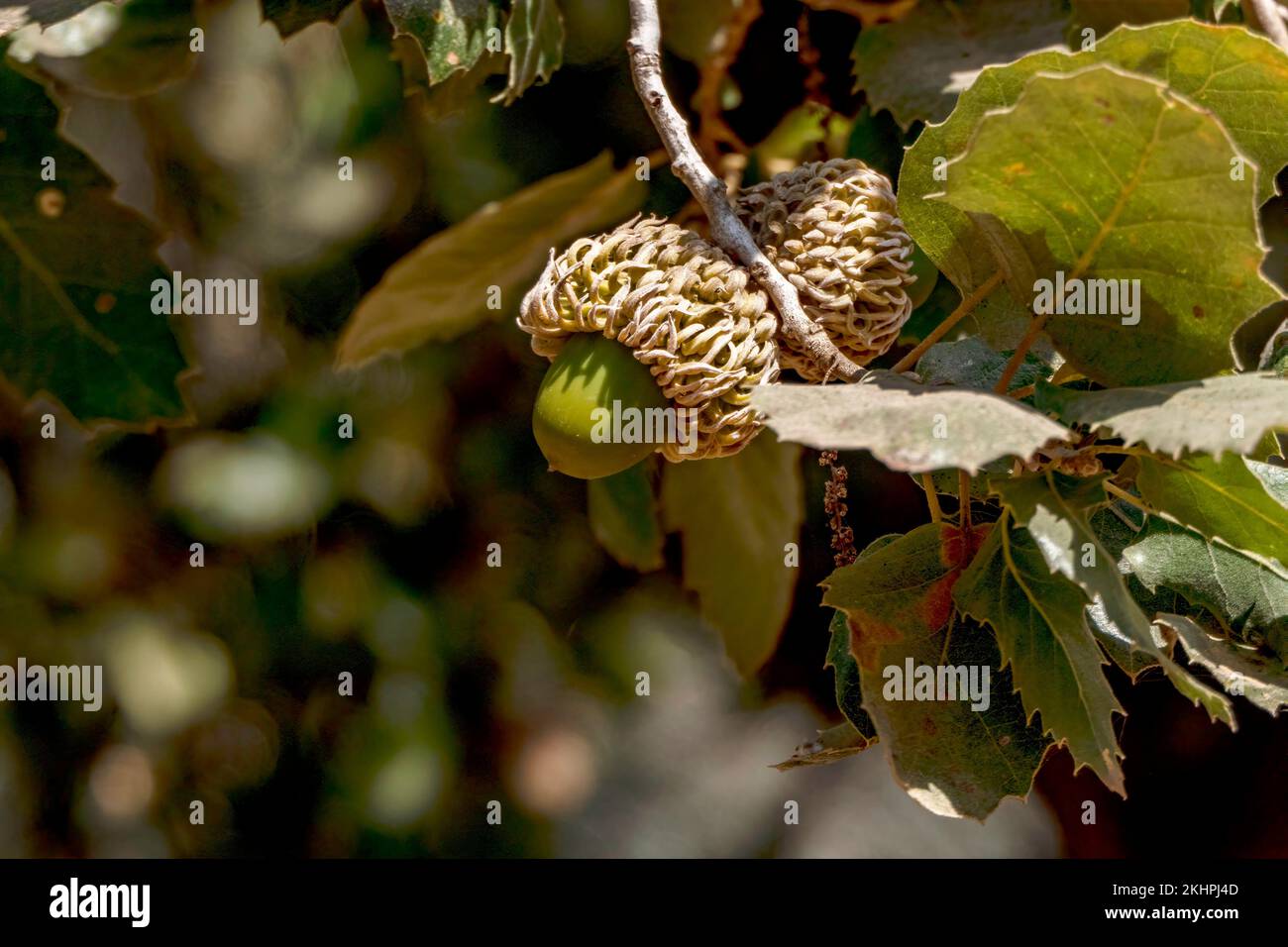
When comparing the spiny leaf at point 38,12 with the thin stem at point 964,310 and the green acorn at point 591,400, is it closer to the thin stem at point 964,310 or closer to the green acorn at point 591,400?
the green acorn at point 591,400

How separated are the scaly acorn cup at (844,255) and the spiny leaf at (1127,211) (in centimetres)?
8

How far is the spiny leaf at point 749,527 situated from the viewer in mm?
917

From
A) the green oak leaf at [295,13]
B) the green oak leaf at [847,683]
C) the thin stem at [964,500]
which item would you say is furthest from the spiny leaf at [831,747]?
the green oak leaf at [295,13]

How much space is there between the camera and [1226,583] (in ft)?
1.79

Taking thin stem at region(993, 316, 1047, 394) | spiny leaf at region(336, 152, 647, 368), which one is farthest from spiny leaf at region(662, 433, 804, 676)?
thin stem at region(993, 316, 1047, 394)

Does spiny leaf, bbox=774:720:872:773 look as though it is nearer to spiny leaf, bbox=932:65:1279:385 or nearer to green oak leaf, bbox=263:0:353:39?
spiny leaf, bbox=932:65:1279:385

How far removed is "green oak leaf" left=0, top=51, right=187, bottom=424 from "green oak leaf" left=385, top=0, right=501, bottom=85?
219 millimetres

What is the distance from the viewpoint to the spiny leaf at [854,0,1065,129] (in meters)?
0.75

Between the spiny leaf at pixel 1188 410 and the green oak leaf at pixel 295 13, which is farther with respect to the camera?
the green oak leaf at pixel 295 13

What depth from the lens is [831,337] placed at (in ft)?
1.82

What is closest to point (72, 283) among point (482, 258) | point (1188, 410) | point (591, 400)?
point (482, 258)

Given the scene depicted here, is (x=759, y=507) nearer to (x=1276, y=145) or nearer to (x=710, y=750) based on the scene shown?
(x=1276, y=145)

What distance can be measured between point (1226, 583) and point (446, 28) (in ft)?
1.64

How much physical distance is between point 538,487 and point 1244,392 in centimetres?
79
